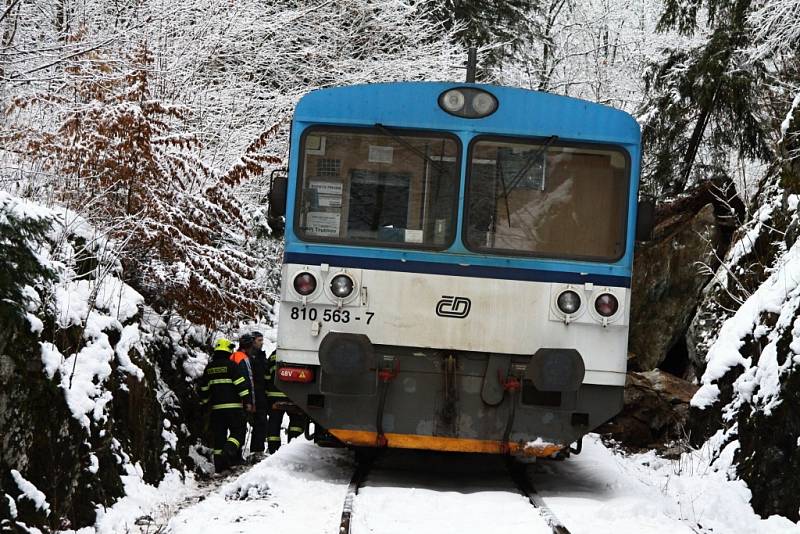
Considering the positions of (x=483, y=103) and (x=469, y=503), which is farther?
(x=483, y=103)

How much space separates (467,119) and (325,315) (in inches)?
71.7

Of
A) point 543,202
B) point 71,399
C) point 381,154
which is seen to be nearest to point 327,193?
point 381,154

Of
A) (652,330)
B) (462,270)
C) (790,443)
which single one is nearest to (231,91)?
(652,330)

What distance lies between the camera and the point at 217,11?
17.3 metres

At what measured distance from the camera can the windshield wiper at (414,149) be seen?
8.05 m

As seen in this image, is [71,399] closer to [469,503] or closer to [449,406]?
[449,406]

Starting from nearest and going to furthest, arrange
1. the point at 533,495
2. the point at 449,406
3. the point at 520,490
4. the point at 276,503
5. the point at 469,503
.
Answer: the point at 276,503 < the point at 469,503 < the point at 533,495 < the point at 449,406 < the point at 520,490

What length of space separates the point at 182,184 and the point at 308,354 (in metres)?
4.76

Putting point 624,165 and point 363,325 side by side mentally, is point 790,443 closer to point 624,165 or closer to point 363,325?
point 624,165

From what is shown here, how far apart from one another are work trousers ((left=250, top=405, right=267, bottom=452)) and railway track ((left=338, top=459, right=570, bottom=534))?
3.56m

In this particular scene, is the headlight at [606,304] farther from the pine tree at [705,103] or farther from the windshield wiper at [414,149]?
the pine tree at [705,103]

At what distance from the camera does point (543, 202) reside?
26.5 ft

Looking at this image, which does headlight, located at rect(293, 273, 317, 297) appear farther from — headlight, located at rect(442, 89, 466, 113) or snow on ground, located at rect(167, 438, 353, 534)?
headlight, located at rect(442, 89, 466, 113)

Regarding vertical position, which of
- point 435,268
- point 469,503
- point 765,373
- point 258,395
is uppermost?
point 435,268
